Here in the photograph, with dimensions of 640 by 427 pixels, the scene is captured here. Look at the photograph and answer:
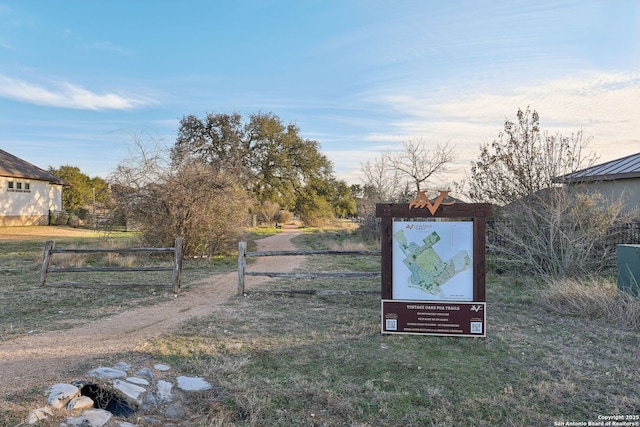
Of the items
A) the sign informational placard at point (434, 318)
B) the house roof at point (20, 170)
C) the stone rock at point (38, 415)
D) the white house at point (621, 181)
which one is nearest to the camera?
the stone rock at point (38, 415)

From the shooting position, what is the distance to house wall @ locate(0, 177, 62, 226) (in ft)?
95.1

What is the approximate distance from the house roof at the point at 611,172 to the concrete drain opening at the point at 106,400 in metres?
11.1

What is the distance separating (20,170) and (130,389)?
109 ft

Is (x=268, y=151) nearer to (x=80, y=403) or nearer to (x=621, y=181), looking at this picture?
(x=621, y=181)

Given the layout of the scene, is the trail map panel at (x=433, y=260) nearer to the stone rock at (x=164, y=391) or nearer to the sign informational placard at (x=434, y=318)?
the sign informational placard at (x=434, y=318)

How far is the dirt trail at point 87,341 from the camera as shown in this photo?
4.27m

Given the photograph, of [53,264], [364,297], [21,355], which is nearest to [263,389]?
[21,355]

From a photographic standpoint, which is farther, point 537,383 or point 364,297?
point 364,297

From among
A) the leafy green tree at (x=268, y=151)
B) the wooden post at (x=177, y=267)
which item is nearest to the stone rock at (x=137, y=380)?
the wooden post at (x=177, y=267)

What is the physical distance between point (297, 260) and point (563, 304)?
9667 millimetres

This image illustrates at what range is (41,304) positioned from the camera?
25.1ft

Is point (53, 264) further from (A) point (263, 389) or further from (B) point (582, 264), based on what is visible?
(B) point (582, 264)

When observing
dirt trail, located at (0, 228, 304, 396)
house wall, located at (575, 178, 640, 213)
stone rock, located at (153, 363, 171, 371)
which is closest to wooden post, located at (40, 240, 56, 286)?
dirt trail, located at (0, 228, 304, 396)

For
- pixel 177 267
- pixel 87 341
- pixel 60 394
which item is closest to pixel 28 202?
pixel 177 267
